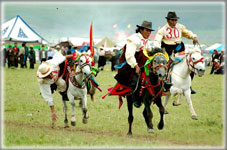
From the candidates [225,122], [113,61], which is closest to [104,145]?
[225,122]

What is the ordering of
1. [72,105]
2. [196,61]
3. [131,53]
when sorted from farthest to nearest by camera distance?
[196,61], [72,105], [131,53]

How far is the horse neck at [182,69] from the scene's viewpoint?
11188 millimetres

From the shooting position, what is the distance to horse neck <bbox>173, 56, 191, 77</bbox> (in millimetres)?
11188

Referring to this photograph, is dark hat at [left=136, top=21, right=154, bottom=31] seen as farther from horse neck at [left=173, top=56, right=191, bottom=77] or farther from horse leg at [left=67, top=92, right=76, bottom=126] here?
horse leg at [left=67, top=92, right=76, bottom=126]

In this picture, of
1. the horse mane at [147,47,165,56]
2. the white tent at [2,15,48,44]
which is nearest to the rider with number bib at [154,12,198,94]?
the horse mane at [147,47,165,56]

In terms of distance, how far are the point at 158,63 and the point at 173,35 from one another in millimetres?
2630

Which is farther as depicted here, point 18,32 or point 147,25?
point 18,32

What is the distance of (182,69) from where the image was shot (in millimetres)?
11273

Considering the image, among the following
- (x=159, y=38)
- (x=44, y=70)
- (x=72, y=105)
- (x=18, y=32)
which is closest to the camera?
(x=44, y=70)

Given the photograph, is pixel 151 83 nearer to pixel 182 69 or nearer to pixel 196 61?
pixel 196 61

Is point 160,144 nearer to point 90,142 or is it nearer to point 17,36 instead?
point 90,142

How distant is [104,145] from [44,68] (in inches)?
121

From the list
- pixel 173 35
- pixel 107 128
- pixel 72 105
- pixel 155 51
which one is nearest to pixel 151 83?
pixel 155 51

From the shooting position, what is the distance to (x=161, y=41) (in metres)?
11.4
